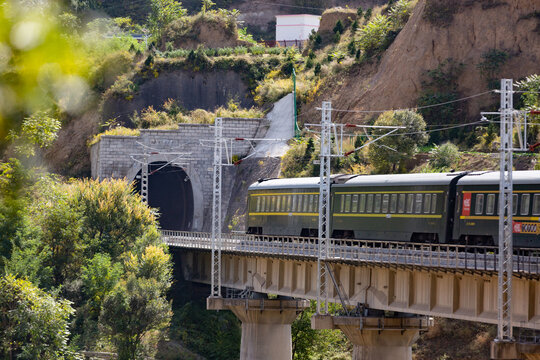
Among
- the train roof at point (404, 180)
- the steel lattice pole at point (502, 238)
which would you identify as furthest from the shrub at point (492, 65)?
the steel lattice pole at point (502, 238)

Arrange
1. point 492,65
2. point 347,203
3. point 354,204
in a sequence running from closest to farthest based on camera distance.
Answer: point 354,204, point 347,203, point 492,65

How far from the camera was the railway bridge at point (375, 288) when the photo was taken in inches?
1190

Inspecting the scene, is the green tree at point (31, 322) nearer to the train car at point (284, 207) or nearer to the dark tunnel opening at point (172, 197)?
the train car at point (284, 207)

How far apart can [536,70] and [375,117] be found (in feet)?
45.7

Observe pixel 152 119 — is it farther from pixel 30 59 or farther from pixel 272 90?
pixel 30 59

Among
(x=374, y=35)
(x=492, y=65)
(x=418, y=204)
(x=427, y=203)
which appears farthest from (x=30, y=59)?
(x=374, y=35)

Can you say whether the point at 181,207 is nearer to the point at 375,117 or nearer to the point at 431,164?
the point at 375,117

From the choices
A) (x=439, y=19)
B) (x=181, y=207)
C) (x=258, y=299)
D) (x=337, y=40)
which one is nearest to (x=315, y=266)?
(x=258, y=299)

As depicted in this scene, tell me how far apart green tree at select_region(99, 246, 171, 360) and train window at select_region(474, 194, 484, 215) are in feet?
82.0

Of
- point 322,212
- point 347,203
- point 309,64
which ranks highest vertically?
point 309,64

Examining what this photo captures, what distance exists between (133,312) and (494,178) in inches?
1053

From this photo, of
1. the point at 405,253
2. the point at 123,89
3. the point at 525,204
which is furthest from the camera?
the point at 123,89

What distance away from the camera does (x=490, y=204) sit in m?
35.4

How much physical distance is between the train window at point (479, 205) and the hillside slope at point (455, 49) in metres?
34.2
